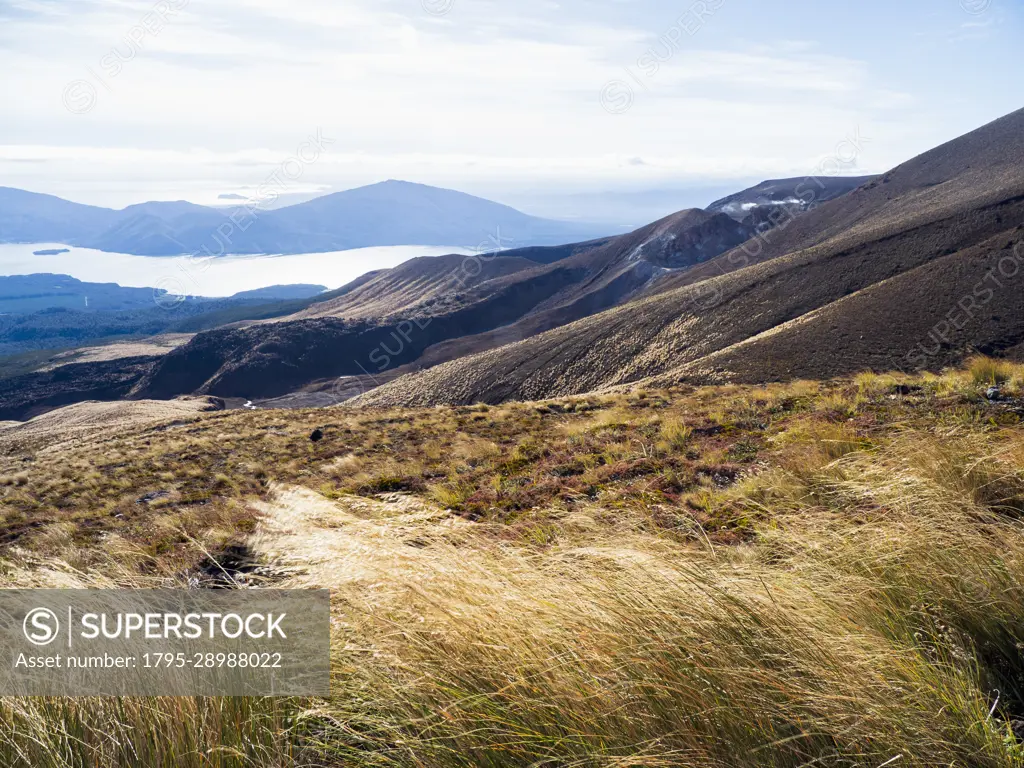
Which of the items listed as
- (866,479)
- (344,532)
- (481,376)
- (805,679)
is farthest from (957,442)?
(481,376)

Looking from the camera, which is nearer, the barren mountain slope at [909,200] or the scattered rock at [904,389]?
the scattered rock at [904,389]

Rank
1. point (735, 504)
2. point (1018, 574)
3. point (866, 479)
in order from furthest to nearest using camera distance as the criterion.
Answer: point (735, 504) → point (866, 479) → point (1018, 574)

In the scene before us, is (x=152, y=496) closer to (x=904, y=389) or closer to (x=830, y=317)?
(x=904, y=389)

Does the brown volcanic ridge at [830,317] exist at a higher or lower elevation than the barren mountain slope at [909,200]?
lower

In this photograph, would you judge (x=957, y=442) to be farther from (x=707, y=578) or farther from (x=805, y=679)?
(x=805, y=679)

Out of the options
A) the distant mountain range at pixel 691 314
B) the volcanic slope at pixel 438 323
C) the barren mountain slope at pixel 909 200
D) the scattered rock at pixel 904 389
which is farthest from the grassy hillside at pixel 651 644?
the volcanic slope at pixel 438 323

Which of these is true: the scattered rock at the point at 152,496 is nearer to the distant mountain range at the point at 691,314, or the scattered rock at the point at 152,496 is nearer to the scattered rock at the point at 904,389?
the scattered rock at the point at 904,389

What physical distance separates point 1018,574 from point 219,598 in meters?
4.00

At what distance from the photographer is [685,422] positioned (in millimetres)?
10539

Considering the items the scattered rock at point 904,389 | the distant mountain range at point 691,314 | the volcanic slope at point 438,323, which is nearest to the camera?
the scattered rock at point 904,389
